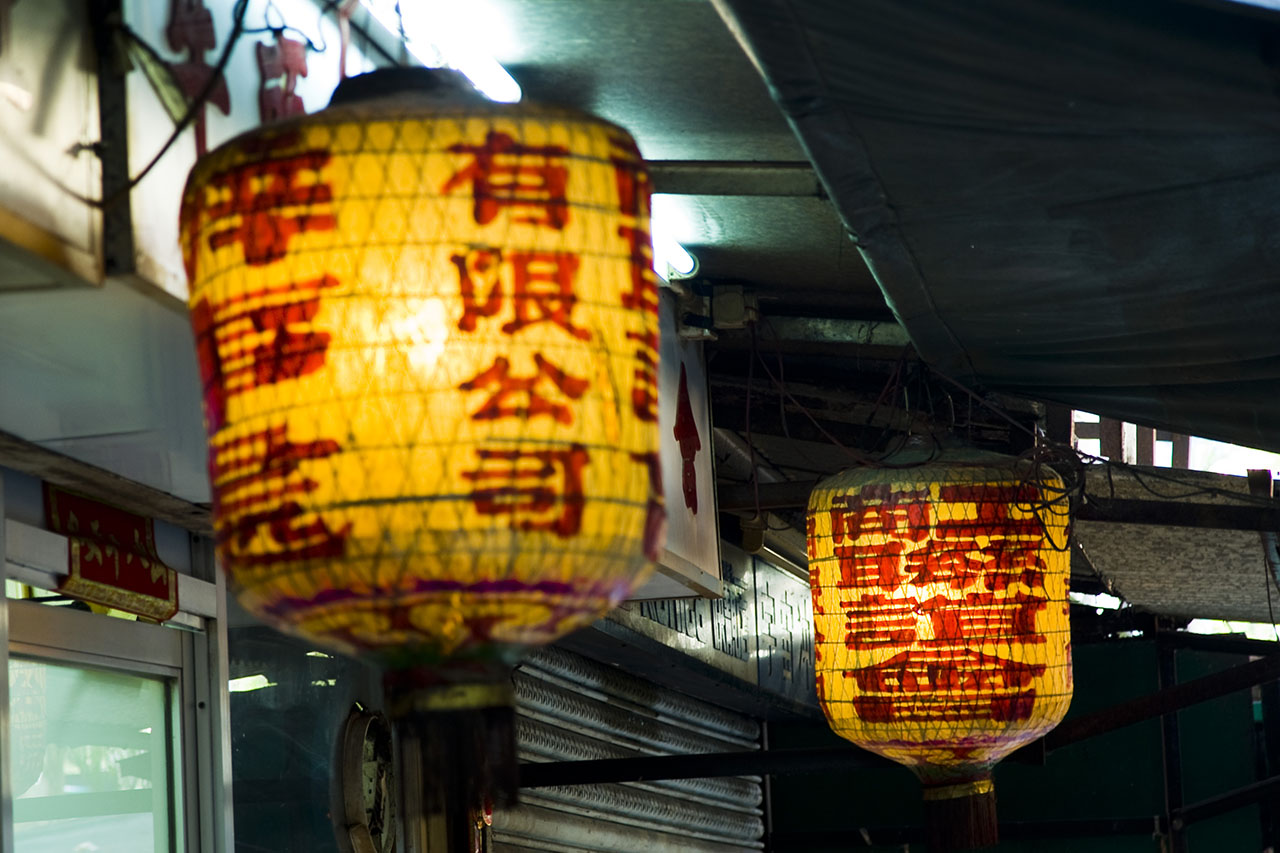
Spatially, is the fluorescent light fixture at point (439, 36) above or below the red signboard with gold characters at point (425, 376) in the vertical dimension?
above

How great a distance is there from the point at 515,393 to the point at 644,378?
220 millimetres

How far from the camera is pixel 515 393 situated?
2.03 meters

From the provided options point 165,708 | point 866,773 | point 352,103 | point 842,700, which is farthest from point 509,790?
point 866,773

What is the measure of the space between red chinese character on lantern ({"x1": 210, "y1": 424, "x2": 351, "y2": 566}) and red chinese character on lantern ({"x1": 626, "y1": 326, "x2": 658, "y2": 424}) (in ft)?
1.31

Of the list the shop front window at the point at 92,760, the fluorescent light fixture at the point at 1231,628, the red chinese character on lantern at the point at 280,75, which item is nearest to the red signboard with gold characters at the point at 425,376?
the red chinese character on lantern at the point at 280,75

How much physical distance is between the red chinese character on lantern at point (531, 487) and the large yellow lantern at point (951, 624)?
11.4ft

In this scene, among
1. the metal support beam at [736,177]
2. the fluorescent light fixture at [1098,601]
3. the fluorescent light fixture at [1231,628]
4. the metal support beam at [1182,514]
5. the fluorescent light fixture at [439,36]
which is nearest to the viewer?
the fluorescent light fixture at [439,36]

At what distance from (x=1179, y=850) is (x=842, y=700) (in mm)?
9001

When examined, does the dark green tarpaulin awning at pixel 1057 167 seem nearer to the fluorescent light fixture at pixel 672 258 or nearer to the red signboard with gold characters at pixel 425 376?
the red signboard with gold characters at pixel 425 376

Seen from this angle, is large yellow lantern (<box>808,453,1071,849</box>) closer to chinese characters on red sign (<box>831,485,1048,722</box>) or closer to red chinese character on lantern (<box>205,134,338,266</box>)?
chinese characters on red sign (<box>831,485,1048,722</box>)

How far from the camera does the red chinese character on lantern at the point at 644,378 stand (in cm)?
214

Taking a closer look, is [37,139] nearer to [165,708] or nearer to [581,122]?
[581,122]

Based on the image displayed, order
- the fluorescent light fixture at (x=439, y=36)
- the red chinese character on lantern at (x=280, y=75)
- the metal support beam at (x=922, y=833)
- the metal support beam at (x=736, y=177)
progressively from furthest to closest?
the metal support beam at (x=922, y=833) → the metal support beam at (x=736, y=177) → the fluorescent light fixture at (x=439, y=36) → the red chinese character on lantern at (x=280, y=75)

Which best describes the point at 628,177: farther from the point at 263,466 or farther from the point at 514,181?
the point at 263,466
